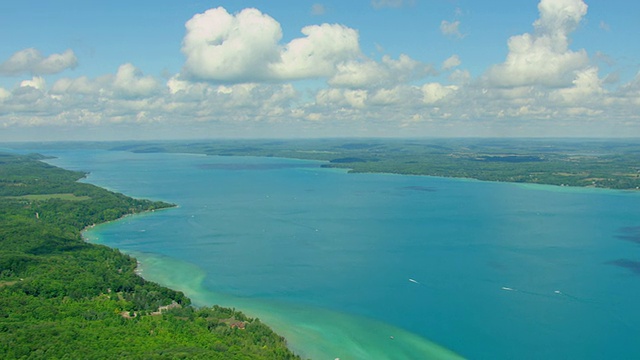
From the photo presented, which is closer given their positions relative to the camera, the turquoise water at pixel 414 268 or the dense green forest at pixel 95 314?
the dense green forest at pixel 95 314

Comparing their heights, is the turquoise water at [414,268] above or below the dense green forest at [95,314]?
below

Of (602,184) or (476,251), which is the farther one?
(602,184)

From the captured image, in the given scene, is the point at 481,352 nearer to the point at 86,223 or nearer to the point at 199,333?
the point at 199,333

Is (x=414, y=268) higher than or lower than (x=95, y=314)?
lower

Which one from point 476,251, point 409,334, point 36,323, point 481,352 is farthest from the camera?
point 476,251

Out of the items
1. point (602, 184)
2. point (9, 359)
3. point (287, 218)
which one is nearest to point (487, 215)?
point (287, 218)
